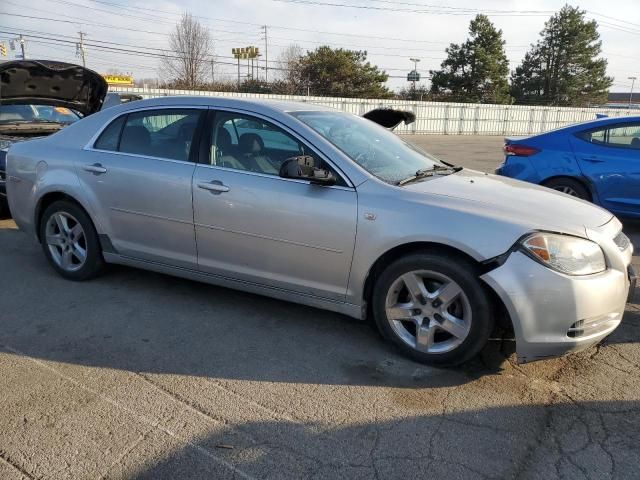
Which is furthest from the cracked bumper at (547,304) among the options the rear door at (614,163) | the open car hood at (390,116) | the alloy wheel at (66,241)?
the rear door at (614,163)

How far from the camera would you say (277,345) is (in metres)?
3.55

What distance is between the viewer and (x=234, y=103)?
3.98 meters

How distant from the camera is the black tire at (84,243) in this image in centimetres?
450

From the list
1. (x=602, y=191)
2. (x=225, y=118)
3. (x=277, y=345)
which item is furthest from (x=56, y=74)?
(x=602, y=191)

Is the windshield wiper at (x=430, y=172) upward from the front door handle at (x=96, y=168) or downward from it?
upward

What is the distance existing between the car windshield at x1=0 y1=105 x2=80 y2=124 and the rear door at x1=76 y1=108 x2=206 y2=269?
4.13 m

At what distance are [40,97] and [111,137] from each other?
166 inches

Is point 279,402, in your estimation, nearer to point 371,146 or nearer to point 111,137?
point 371,146

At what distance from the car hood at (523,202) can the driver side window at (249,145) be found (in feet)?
2.98

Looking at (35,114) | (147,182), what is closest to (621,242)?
(147,182)

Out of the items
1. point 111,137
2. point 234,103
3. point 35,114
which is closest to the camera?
point 234,103

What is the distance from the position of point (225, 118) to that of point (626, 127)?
516 cm

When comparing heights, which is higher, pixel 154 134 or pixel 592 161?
pixel 154 134

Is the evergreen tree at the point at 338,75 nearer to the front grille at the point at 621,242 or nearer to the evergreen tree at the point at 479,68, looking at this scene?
the evergreen tree at the point at 479,68
